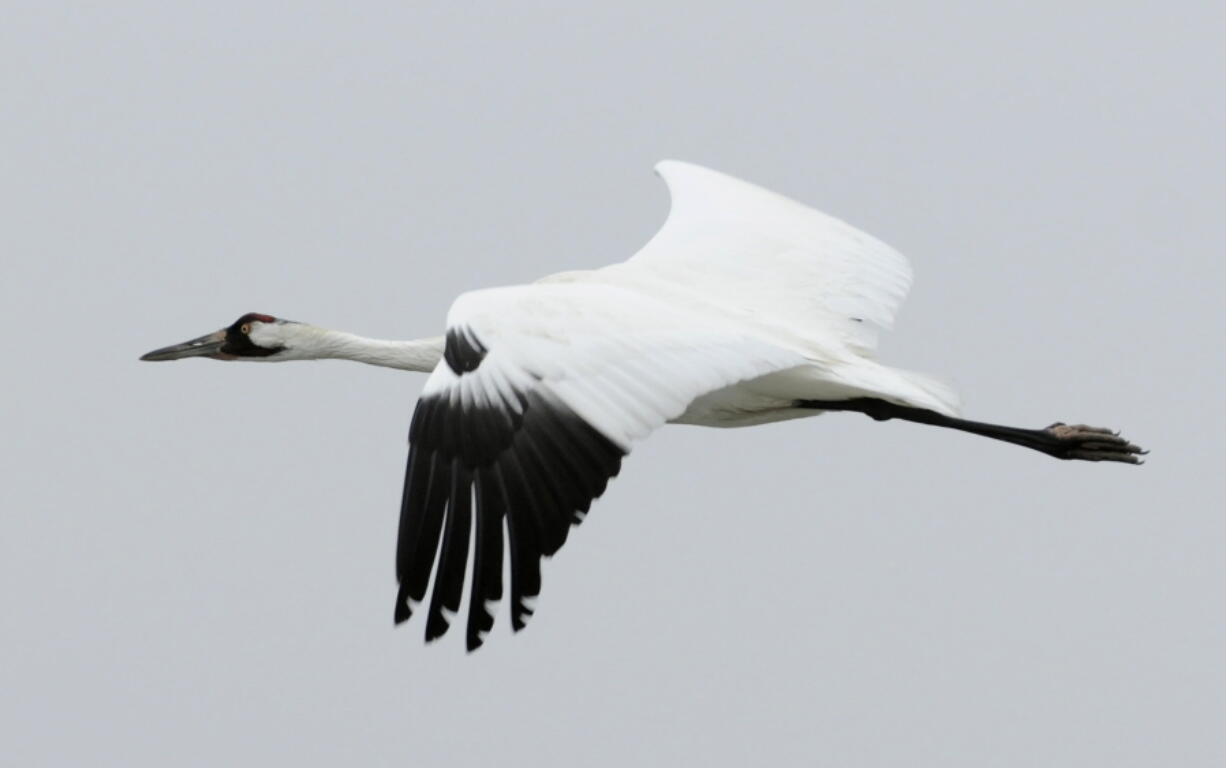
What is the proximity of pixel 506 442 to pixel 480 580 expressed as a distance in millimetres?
527

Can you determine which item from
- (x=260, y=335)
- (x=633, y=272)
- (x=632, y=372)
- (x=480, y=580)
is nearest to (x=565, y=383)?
(x=632, y=372)

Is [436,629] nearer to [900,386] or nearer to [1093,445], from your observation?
[900,386]

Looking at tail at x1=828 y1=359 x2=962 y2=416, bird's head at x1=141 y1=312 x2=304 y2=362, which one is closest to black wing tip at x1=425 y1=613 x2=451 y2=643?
tail at x1=828 y1=359 x2=962 y2=416

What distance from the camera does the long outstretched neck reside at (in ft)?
33.1

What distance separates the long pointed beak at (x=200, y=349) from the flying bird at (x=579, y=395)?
936 mm

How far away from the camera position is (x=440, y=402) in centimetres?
813

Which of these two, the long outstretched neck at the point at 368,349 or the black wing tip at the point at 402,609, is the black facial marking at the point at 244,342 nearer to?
the long outstretched neck at the point at 368,349

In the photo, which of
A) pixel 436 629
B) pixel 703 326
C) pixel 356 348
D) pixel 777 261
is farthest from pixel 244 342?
pixel 436 629

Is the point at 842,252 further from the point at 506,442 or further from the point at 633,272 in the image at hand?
the point at 506,442

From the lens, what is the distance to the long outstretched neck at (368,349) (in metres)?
10.1

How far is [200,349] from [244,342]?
0.26m

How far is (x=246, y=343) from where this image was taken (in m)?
10.7

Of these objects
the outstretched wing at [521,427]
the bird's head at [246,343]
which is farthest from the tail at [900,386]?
the bird's head at [246,343]

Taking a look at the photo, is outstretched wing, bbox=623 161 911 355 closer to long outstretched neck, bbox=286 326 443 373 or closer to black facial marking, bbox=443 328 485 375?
long outstretched neck, bbox=286 326 443 373
